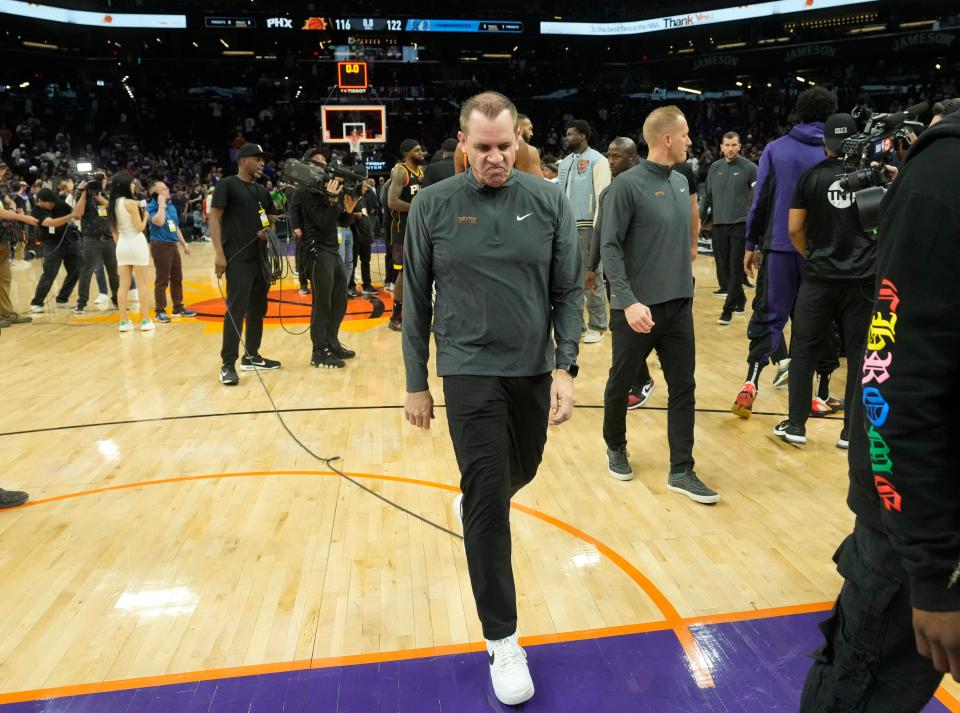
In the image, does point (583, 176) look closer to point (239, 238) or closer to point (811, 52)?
point (239, 238)

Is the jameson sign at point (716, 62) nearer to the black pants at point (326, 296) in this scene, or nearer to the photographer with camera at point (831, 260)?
the black pants at point (326, 296)

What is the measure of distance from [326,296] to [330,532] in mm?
3524

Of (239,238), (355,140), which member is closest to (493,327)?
(239,238)

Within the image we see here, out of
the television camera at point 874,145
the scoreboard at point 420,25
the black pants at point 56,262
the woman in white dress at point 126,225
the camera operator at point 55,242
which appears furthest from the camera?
the scoreboard at point 420,25

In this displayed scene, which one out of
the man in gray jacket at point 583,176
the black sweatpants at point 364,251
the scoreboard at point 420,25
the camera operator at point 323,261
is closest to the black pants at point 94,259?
the black sweatpants at point 364,251

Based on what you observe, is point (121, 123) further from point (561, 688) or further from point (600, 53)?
point (561, 688)

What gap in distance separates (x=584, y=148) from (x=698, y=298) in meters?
3.75

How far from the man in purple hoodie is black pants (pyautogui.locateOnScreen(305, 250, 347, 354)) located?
3572 millimetres

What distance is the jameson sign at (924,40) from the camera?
24656 mm

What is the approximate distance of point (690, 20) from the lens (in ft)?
96.7

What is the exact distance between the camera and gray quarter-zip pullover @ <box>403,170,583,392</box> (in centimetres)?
243

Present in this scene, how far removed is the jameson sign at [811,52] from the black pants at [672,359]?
92.6 ft

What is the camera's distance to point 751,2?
2802 cm

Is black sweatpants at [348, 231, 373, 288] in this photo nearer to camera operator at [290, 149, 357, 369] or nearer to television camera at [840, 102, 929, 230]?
camera operator at [290, 149, 357, 369]
